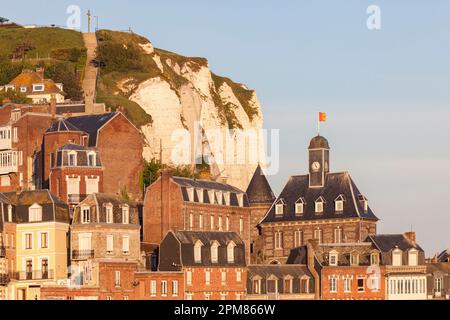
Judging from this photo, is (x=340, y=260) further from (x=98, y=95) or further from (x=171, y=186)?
(x=98, y=95)

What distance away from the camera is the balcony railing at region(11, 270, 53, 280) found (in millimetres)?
90062

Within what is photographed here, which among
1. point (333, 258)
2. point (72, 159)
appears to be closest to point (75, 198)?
point (72, 159)

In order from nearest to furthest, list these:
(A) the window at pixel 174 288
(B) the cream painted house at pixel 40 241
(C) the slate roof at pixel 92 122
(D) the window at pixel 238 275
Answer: (A) the window at pixel 174 288 → (B) the cream painted house at pixel 40 241 → (D) the window at pixel 238 275 → (C) the slate roof at pixel 92 122

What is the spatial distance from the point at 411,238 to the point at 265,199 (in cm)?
1485

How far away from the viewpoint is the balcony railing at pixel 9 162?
4313 inches

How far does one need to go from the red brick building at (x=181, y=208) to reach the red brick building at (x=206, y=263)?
16.3ft

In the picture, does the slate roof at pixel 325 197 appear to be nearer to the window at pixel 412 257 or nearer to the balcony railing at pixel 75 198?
the window at pixel 412 257

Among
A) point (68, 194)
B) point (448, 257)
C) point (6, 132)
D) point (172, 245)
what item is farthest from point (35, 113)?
point (448, 257)

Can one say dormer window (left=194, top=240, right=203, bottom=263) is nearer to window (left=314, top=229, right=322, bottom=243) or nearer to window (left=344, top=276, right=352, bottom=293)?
window (left=344, top=276, right=352, bottom=293)

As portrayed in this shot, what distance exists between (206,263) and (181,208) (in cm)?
830

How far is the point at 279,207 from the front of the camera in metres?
109

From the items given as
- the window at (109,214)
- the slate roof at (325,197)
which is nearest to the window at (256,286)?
the window at (109,214)

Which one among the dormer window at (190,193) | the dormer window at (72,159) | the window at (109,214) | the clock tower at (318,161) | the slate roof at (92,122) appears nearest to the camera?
A: the window at (109,214)

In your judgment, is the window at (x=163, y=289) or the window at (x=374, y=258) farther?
the window at (x=374, y=258)
